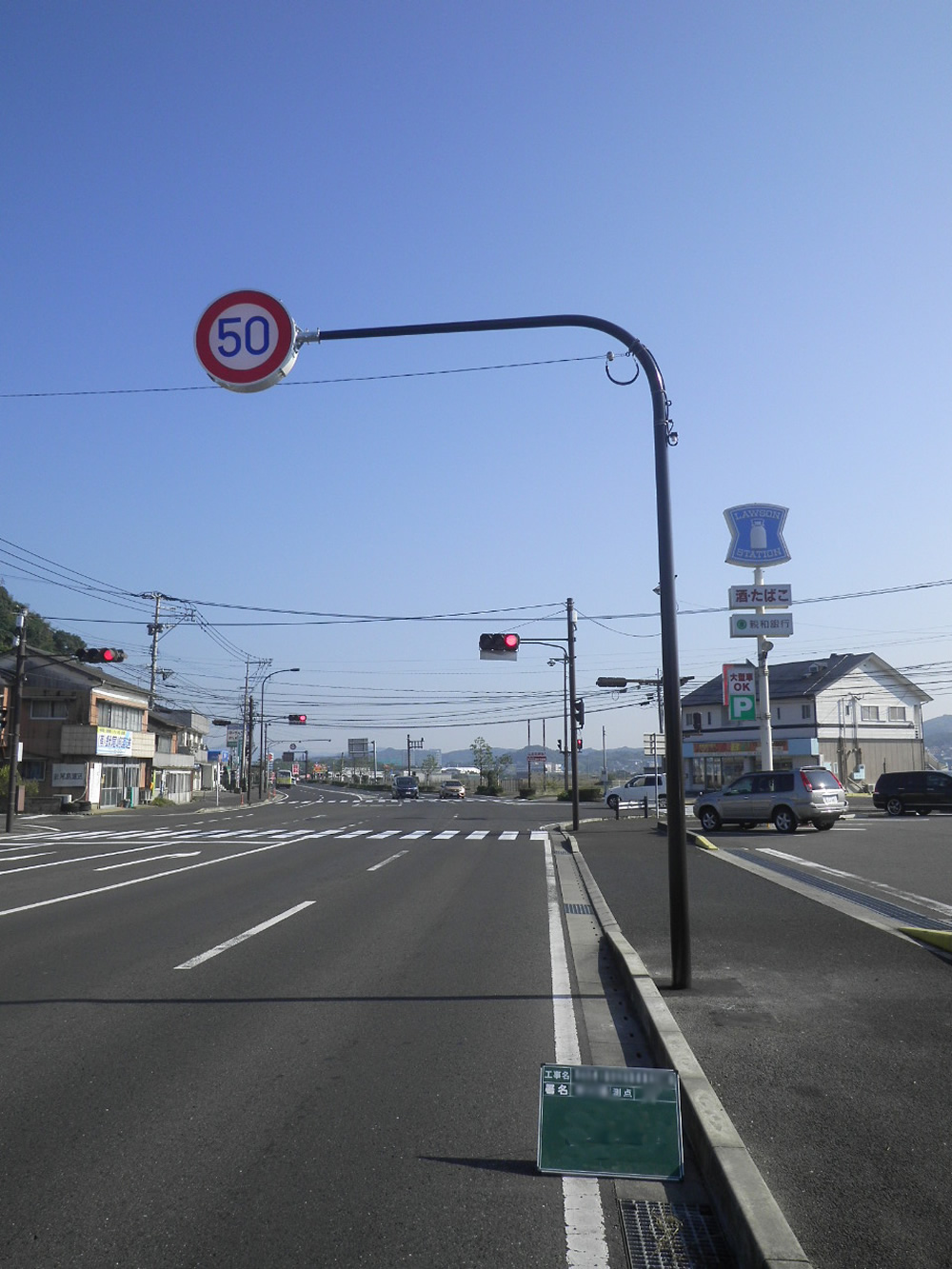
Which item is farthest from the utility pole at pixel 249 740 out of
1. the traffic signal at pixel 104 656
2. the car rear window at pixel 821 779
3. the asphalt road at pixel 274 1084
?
the asphalt road at pixel 274 1084

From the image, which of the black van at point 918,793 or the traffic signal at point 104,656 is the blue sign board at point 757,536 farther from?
the traffic signal at point 104,656

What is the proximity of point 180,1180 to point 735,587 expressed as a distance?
31.9m

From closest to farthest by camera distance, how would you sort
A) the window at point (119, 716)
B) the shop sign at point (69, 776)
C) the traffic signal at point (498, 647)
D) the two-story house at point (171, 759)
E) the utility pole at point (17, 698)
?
the traffic signal at point (498, 647)
the utility pole at point (17, 698)
the shop sign at point (69, 776)
the window at point (119, 716)
the two-story house at point (171, 759)

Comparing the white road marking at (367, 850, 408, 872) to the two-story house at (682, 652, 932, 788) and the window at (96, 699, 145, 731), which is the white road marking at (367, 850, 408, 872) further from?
the two-story house at (682, 652, 932, 788)

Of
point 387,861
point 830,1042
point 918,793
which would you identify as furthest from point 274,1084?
point 918,793

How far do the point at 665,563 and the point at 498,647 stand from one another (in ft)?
58.9

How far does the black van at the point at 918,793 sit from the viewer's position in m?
A: 36.0

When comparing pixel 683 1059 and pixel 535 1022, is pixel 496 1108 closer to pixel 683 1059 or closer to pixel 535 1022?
pixel 683 1059

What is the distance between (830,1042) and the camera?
238 inches

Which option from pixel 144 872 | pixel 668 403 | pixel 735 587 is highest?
pixel 735 587

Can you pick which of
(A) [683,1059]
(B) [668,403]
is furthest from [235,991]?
(B) [668,403]

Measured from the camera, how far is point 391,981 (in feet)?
26.8

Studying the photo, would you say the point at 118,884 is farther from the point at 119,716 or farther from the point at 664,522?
the point at 119,716

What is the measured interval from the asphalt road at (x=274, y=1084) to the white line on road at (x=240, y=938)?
53 mm
